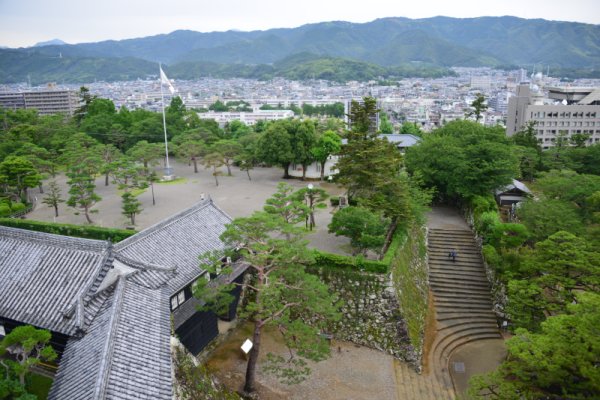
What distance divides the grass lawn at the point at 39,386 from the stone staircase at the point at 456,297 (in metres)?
14.1

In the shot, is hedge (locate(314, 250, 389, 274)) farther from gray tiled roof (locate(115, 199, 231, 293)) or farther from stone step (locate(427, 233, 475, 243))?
stone step (locate(427, 233, 475, 243))

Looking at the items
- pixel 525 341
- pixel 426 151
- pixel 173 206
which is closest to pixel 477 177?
pixel 426 151

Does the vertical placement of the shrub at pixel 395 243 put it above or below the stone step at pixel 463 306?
above

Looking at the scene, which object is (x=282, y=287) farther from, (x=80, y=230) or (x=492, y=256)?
(x=80, y=230)

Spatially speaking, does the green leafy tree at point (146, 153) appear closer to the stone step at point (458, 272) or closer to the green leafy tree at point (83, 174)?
the green leafy tree at point (83, 174)

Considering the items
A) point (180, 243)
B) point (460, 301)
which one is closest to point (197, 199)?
point (180, 243)

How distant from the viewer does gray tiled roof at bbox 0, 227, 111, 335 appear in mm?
11188

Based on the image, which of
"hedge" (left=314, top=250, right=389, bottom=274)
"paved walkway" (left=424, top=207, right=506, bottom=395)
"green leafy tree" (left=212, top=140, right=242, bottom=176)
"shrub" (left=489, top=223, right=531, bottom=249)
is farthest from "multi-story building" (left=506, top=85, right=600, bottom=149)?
"hedge" (left=314, top=250, right=389, bottom=274)

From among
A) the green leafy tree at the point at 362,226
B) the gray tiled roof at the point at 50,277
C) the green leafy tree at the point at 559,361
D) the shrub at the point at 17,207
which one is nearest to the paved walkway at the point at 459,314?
the green leafy tree at the point at 362,226

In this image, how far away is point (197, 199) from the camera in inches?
1296

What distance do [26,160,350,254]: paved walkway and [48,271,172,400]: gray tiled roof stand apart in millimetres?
11999

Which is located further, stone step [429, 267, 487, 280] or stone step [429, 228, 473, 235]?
stone step [429, 228, 473, 235]

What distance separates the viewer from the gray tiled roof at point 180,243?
14.5 meters

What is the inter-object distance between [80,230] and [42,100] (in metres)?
127
